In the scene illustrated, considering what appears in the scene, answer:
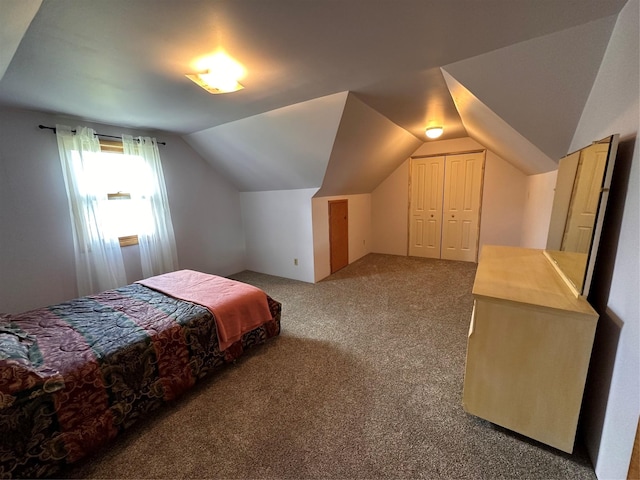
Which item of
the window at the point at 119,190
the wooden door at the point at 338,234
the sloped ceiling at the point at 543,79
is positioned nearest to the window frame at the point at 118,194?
the window at the point at 119,190

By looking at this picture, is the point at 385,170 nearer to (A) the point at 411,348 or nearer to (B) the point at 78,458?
(A) the point at 411,348

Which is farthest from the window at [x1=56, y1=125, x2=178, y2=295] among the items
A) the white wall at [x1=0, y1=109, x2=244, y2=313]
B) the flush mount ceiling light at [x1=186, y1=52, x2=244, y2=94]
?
the flush mount ceiling light at [x1=186, y1=52, x2=244, y2=94]

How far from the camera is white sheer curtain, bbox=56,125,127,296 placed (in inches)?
107

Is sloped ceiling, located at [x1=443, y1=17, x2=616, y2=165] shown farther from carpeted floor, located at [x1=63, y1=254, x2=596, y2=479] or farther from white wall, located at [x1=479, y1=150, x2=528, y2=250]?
white wall, located at [x1=479, y1=150, x2=528, y2=250]

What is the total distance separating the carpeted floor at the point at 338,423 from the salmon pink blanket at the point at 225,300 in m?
0.30

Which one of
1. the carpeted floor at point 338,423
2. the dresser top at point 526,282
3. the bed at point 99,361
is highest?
the dresser top at point 526,282

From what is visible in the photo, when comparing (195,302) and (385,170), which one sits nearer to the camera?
(195,302)

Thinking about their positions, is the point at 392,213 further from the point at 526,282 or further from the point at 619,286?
the point at 619,286

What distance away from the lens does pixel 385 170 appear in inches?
188

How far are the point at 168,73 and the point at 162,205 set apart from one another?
205cm

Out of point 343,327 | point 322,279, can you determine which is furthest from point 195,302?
point 322,279

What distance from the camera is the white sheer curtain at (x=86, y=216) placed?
2.71 meters

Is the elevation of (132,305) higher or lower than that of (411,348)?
higher

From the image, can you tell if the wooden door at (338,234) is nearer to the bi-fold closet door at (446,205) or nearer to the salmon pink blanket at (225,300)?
the bi-fold closet door at (446,205)
